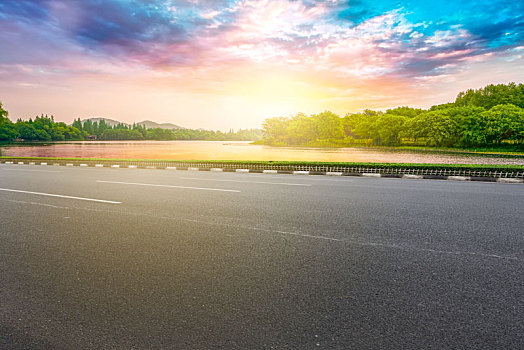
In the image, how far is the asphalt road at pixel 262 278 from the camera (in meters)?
2.35

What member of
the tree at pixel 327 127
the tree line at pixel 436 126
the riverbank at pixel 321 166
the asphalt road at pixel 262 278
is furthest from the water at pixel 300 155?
the asphalt road at pixel 262 278

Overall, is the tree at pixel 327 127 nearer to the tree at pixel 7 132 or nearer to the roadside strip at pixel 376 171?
the roadside strip at pixel 376 171

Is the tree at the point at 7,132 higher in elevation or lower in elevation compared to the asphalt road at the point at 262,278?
higher

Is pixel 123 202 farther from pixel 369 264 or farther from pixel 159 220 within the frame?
pixel 369 264

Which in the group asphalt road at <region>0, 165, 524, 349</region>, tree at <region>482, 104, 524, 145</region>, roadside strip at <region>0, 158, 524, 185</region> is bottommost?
asphalt road at <region>0, 165, 524, 349</region>

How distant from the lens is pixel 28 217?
19.3 feet

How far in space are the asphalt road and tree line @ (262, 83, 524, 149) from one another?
56988 millimetres

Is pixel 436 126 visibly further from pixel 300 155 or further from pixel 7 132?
pixel 7 132

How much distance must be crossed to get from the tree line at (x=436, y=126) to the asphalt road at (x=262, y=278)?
5699cm

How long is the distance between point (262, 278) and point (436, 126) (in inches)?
2648

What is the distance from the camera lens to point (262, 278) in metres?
3.24

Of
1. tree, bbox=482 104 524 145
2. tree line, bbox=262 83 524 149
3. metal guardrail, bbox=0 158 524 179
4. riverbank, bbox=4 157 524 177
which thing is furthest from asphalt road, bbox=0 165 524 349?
tree line, bbox=262 83 524 149

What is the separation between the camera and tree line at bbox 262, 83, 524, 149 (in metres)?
49.9

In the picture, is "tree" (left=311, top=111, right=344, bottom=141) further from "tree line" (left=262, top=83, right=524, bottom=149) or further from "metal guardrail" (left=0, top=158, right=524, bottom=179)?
"metal guardrail" (left=0, top=158, right=524, bottom=179)
